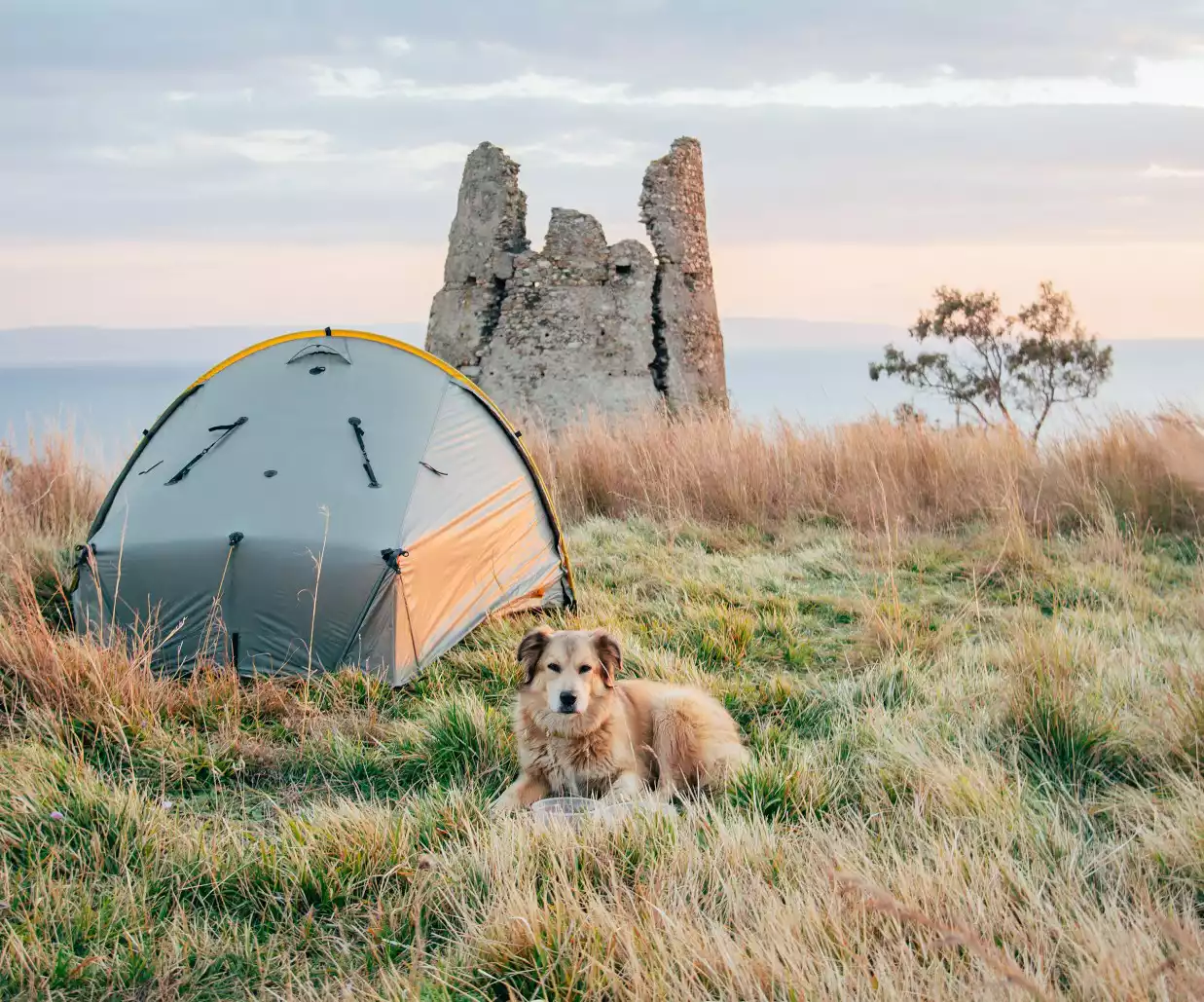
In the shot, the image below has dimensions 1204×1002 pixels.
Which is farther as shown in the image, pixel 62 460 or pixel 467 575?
pixel 62 460

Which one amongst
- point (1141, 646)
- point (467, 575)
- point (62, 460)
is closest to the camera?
point (1141, 646)

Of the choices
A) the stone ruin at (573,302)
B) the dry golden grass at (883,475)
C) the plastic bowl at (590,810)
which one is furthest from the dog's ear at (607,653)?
the stone ruin at (573,302)

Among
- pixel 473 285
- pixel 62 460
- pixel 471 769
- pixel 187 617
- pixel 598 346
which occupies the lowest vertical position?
pixel 471 769

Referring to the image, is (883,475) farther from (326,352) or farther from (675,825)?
(675,825)

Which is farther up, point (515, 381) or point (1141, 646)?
point (515, 381)

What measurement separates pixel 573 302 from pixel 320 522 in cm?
1089

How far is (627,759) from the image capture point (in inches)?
145

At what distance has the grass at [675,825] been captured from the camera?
2.35m

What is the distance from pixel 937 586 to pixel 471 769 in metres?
3.89

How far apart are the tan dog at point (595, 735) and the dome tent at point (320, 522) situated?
4.49ft

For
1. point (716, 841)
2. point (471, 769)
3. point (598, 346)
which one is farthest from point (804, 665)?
point (598, 346)

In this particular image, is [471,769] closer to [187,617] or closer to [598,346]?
[187,617]

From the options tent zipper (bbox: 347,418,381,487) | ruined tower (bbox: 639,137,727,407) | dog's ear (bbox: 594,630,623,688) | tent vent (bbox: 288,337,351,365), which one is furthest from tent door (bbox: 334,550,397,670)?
ruined tower (bbox: 639,137,727,407)

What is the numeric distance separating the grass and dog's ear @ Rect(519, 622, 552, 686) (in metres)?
0.45
